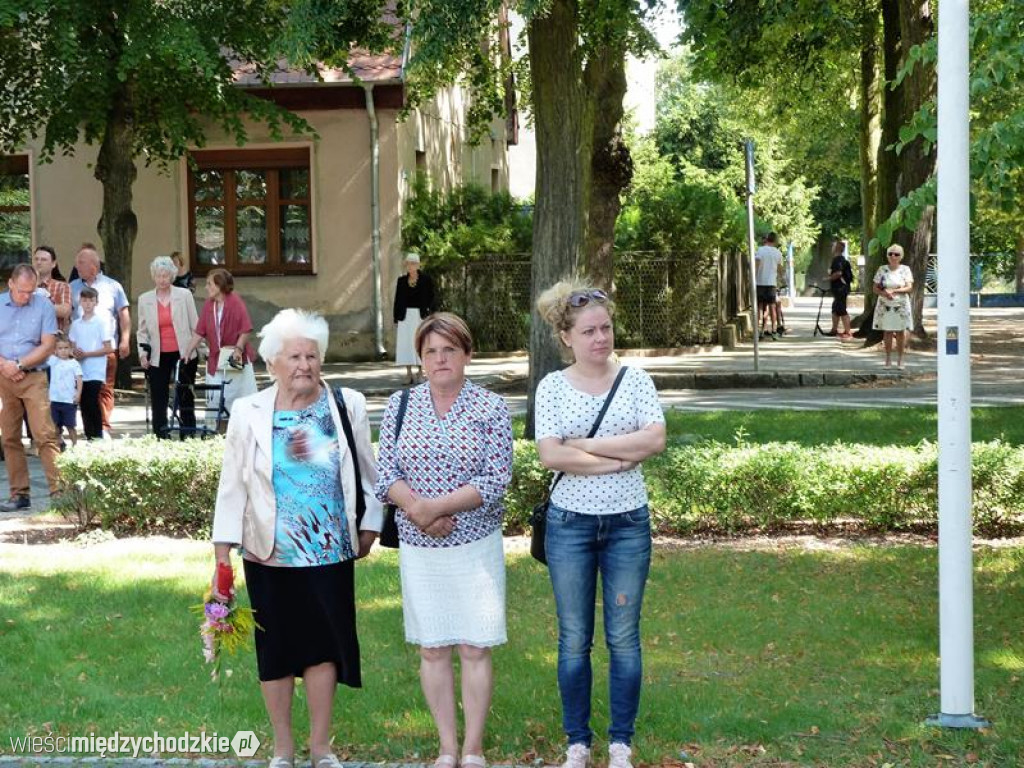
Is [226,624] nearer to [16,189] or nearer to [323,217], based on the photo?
[323,217]

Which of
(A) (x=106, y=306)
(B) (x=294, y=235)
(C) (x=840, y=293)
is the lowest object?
(C) (x=840, y=293)

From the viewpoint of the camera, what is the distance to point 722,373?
22578mm

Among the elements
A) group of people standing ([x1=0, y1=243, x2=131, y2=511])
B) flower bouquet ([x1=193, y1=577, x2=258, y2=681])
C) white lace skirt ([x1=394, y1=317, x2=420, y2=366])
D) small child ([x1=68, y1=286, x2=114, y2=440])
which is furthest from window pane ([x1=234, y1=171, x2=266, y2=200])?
flower bouquet ([x1=193, y1=577, x2=258, y2=681])

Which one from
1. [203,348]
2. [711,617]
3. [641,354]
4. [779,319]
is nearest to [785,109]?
[779,319]

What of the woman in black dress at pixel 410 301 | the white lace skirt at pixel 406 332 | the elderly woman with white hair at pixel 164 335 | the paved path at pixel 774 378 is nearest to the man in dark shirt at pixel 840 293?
the paved path at pixel 774 378

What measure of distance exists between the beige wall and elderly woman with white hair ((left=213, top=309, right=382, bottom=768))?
69.7ft

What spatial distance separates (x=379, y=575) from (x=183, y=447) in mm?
2557

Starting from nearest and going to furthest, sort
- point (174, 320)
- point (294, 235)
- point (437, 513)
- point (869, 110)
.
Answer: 1. point (437, 513)
2. point (174, 320)
3. point (294, 235)
4. point (869, 110)

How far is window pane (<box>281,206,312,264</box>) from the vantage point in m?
27.5

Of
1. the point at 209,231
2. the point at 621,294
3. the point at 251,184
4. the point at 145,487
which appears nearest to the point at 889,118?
the point at 621,294

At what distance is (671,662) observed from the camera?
744 centimetres

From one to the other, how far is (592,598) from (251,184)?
2263 cm

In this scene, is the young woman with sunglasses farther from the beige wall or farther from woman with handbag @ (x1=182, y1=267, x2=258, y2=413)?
woman with handbag @ (x1=182, y1=267, x2=258, y2=413)

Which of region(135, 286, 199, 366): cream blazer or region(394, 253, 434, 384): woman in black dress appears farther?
region(394, 253, 434, 384): woman in black dress
